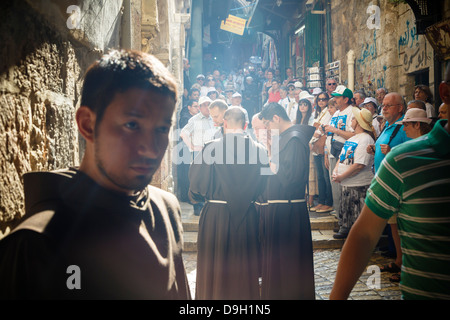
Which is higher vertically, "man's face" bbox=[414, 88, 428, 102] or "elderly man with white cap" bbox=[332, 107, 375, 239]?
"man's face" bbox=[414, 88, 428, 102]

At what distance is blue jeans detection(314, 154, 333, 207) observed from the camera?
7.53 m

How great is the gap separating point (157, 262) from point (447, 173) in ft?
3.82

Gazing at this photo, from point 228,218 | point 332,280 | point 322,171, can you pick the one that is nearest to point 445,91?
point 228,218

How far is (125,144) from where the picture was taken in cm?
108

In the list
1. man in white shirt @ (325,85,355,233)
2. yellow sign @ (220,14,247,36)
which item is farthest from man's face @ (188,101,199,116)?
yellow sign @ (220,14,247,36)

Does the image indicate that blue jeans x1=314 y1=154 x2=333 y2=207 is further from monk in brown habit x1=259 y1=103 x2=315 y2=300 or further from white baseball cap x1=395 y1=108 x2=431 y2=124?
monk in brown habit x1=259 y1=103 x2=315 y2=300

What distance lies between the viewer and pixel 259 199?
452 cm

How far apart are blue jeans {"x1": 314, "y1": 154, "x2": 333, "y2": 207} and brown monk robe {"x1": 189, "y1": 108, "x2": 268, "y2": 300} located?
361cm

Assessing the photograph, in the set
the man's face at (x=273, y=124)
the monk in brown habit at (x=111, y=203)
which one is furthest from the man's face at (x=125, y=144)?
the man's face at (x=273, y=124)

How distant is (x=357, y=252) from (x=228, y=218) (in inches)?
97.7

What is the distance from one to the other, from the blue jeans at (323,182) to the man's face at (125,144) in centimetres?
674

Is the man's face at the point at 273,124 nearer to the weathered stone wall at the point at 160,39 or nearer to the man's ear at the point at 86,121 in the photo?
the weathered stone wall at the point at 160,39

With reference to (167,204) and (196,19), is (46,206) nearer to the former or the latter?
(167,204)
